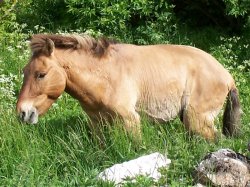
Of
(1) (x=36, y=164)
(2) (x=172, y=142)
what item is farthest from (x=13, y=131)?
(2) (x=172, y=142)

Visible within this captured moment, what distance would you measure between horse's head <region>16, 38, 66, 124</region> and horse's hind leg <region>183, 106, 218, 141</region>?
5.00ft

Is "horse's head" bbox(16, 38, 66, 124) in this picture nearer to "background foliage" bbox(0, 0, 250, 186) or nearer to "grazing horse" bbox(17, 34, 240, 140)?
"grazing horse" bbox(17, 34, 240, 140)

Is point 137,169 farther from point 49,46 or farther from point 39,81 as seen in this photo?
point 49,46

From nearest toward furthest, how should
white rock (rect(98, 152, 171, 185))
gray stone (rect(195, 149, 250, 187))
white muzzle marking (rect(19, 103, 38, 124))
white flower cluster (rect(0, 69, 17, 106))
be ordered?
gray stone (rect(195, 149, 250, 187))
white rock (rect(98, 152, 171, 185))
white muzzle marking (rect(19, 103, 38, 124))
white flower cluster (rect(0, 69, 17, 106))

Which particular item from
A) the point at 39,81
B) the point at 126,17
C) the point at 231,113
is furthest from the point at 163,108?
the point at 126,17

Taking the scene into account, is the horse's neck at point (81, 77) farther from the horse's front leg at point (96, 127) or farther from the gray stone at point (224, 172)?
the gray stone at point (224, 172)

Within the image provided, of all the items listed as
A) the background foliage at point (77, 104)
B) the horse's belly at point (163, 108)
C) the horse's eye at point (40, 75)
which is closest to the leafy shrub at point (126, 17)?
the background foliage at point (77, 104)

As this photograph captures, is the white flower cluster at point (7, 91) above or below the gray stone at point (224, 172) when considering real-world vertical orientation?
below

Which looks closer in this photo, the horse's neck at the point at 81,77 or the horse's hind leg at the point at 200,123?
the horse's neck at the point at 81,77

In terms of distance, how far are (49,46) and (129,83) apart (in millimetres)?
1017

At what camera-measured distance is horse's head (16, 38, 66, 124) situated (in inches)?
262

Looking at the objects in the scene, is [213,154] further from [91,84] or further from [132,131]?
[91,84]

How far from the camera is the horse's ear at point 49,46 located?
6664 mm

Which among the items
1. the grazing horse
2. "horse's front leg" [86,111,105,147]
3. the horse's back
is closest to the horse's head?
the grazing horse
